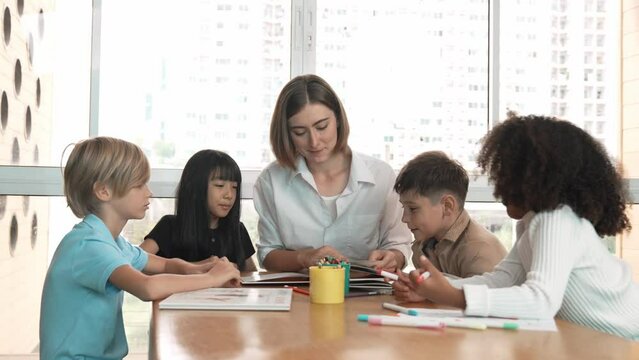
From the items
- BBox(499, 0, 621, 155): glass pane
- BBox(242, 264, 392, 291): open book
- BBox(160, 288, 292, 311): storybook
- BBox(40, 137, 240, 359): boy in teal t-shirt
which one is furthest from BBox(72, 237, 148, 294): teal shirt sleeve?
BBox(499, 0, 621, 155): glass pane

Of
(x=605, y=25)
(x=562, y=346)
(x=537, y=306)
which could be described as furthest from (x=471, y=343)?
(x=605, y=25)

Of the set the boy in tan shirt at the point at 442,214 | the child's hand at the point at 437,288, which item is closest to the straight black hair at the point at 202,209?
the boy in tan shirt at the point at 442,214

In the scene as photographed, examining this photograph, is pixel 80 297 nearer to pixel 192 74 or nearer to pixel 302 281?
pixel 302 281

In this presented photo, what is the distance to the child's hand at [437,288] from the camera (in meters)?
1.36

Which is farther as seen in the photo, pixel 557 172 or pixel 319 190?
pixel 319 190

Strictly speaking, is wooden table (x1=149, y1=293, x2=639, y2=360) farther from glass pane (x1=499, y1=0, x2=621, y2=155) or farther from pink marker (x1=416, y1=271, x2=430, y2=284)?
glass pane (x1=499, y1=0, x2=621, y2=155)

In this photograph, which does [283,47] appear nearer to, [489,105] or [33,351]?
[489,105]

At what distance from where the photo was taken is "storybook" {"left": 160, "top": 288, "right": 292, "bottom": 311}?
1403 mm

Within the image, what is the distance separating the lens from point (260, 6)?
3793 mm

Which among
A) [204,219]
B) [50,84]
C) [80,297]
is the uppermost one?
[50,84]

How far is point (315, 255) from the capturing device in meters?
2.07

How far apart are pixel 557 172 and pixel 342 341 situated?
1.94 feet

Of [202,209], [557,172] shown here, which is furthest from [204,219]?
[557,172]

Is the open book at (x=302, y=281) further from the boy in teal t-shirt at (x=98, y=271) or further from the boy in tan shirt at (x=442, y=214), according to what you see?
the boy in tan shirt at (x=442, y=214)
